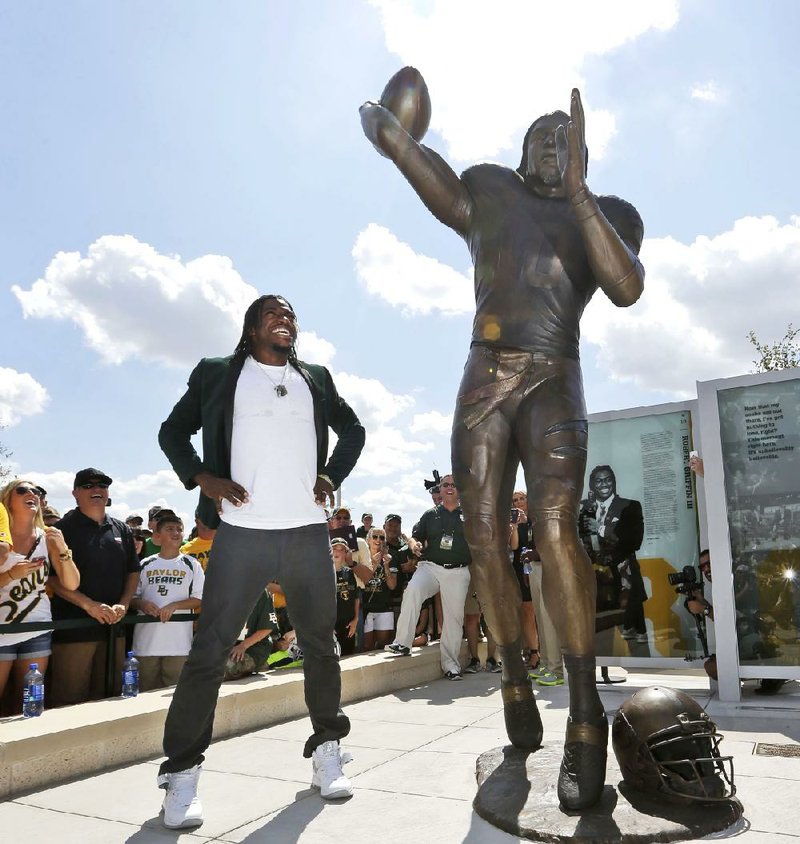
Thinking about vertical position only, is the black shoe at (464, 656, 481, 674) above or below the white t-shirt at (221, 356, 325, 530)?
below

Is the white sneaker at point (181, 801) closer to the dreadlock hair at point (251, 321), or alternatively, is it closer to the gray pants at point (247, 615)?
the gray pants at point (247, 615)

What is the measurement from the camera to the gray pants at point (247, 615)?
2680mm

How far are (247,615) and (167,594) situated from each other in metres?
2.80

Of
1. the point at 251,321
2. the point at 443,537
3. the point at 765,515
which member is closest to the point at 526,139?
the point at 251,321

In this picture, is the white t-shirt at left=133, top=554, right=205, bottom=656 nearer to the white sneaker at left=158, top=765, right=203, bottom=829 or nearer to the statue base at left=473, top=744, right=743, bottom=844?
the white sneaker at left=158, top=765, right=203, bottom=829

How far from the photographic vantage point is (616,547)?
6.05 meters

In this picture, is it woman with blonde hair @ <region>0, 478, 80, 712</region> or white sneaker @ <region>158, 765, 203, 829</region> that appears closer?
white sneaker @ <region>158, 765, 203, 829</region>

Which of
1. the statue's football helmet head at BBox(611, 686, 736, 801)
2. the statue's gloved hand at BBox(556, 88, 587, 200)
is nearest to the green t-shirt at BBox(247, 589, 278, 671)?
the statue's football helmet head at BBox(611, 686, 736, 801)

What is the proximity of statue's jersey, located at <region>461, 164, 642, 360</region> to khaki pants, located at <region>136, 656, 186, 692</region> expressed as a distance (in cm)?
346

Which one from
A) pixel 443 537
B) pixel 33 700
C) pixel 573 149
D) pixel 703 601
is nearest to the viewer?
pixel 573 149

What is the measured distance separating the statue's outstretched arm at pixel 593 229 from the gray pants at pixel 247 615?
147 centimetres

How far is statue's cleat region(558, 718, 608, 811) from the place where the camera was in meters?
2.36

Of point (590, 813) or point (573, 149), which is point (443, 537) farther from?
point (573, 149)

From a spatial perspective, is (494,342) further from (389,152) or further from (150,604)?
(150,604)
